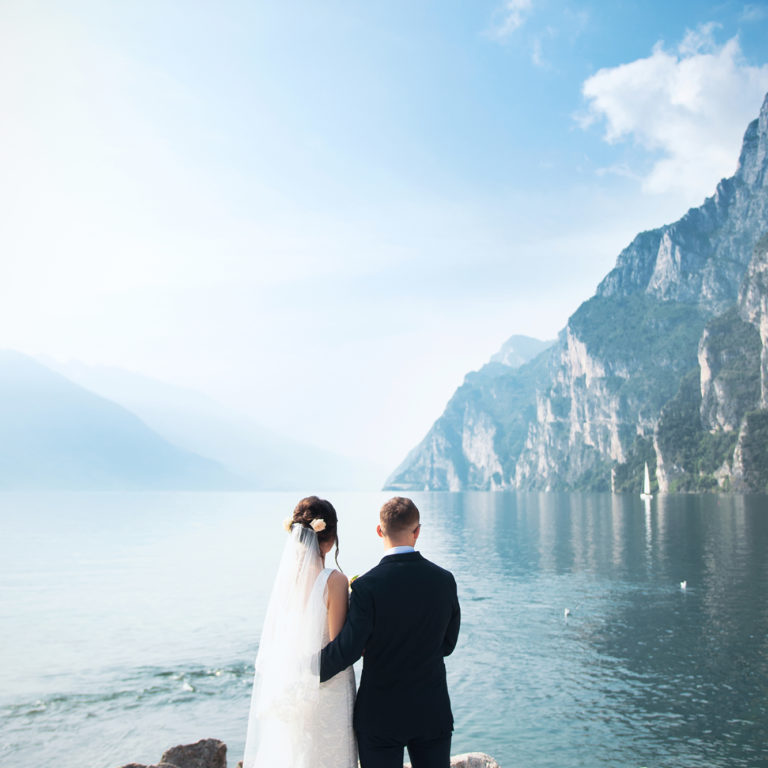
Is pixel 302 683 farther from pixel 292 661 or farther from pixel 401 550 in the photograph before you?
pixel 401 550

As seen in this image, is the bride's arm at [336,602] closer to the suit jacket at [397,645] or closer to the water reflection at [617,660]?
the suit jacket at [397,645]

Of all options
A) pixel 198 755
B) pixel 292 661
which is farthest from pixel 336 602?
pixel 198 755

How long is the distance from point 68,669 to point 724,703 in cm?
2520

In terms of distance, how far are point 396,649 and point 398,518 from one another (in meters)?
1.03

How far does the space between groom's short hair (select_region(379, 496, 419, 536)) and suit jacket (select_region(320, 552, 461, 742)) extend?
215mm

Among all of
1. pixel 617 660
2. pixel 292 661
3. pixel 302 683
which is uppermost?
pixel 292 661

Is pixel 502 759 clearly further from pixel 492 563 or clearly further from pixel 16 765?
pixel 492 563

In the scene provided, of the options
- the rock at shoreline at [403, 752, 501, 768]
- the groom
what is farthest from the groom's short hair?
the rock at shoreline at [403, 752, 501, 768]

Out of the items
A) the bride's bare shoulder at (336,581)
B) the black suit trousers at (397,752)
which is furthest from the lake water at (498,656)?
the bride's bare shoulder at (336,581)

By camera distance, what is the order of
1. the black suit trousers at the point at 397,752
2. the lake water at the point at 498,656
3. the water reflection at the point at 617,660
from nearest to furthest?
the black suit trousers at the point at 397,752 < the water reflection at the point at 617,660 < the lake water at the point at 498,656

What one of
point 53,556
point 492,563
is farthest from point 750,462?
point 53,556

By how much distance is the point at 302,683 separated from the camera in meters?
5.25

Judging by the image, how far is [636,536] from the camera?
242ft

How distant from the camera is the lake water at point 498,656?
60.0 ft
